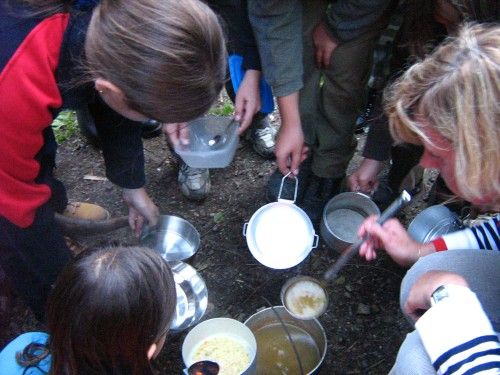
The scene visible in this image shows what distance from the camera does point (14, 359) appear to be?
1492 millimetres

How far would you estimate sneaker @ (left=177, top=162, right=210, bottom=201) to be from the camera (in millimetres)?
2582

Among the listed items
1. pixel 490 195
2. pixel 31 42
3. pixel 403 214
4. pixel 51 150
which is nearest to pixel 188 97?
pixel 31 42

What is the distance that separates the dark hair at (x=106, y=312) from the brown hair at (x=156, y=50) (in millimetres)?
438

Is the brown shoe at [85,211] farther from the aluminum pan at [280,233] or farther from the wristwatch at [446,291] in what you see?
the wristwatch at [446,291]

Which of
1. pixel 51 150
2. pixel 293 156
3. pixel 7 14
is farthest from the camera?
pixel 293 156

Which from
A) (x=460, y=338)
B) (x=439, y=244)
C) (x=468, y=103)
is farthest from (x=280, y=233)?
(x=468, y=103)

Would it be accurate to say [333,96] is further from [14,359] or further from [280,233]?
[14,359]

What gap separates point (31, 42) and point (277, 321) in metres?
1.33

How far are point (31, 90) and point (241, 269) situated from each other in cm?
132

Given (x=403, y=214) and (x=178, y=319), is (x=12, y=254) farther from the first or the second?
(x=403, y=214)

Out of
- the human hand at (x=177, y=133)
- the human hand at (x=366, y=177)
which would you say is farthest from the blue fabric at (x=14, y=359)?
the human hand at (x=366, y=177)

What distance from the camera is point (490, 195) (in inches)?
46.8

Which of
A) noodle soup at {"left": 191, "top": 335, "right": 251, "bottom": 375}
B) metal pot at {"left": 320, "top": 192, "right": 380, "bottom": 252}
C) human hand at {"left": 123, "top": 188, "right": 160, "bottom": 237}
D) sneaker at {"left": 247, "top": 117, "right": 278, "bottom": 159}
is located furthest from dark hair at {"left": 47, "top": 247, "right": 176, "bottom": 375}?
sneaker at {"left": 247, "top": 117, "right": 278, "bottom": 159}

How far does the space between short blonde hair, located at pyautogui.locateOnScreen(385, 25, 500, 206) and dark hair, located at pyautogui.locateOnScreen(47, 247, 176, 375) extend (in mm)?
805
